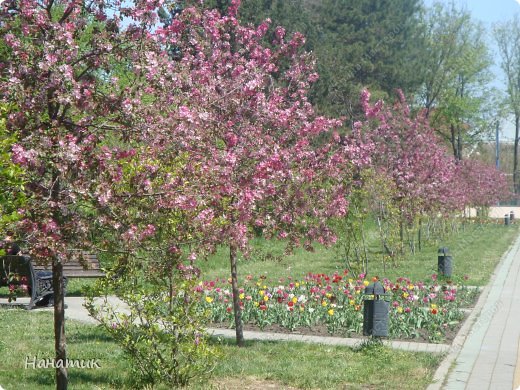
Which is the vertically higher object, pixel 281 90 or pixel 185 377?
pixel 281 90

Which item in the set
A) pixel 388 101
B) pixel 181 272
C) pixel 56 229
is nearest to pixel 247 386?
pixel 181 272

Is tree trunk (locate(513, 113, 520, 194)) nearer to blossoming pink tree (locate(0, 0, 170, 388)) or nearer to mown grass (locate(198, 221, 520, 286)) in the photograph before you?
mown grass (locate(198, 221, 520, 286))

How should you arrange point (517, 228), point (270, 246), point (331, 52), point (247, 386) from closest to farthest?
point (247, 386) < point (270, 246) < point (331, 52) < point (517, 228)

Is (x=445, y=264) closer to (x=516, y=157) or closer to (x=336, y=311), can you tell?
(x=336, y=311)

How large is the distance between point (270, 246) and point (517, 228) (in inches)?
893

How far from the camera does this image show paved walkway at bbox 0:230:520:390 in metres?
8.01

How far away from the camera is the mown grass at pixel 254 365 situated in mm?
7590

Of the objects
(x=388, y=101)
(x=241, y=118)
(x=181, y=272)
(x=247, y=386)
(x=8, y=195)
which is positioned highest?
(x=388, y=101)

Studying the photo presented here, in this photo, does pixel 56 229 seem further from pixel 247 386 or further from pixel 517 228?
pixel 517 228

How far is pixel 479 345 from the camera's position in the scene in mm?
9930

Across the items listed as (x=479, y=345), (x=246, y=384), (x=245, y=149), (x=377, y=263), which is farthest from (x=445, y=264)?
(x=246, y=384)

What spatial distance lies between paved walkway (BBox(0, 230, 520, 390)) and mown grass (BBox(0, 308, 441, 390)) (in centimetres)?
29

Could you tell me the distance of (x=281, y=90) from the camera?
419 inches

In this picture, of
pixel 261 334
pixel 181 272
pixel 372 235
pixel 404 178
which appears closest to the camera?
pixel 181 272
